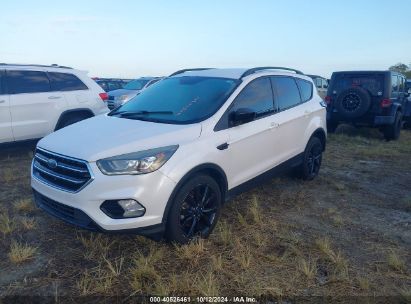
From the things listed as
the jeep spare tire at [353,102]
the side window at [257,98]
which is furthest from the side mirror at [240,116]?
the jeep spare tire at [353,102]

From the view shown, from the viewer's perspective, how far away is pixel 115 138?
3.46 metres

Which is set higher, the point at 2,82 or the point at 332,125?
the point at 2,82

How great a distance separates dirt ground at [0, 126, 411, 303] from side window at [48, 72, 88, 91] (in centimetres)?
273

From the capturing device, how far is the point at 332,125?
35.3 ft

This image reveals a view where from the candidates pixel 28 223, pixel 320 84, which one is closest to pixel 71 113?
pixel 28 223

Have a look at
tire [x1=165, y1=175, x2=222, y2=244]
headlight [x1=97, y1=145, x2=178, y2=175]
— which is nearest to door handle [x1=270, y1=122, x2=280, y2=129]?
tire [x1=165, y1=175, x2=222, y2=244]

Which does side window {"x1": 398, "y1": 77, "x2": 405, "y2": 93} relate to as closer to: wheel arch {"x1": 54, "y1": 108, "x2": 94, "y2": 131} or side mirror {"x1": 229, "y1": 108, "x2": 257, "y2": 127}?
side mirror {"x1": 229, "y1": 108, "x2": 257, "y2": 127}

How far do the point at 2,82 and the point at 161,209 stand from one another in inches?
205

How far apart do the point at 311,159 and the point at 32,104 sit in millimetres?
5293

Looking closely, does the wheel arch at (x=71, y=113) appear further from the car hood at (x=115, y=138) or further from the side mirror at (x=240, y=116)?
the side mirror at (x=240, y=116)

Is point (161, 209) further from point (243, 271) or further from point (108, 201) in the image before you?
point (243, 271)

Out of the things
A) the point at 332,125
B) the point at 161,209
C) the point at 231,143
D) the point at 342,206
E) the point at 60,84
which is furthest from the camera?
the point at 332,125

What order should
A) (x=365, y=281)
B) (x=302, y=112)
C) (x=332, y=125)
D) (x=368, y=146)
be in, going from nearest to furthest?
(x=365, y=281), (x=302, y=112), (x=368, y=146), (x=332, y=125)

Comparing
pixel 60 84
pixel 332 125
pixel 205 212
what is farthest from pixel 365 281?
pixel 332 125
